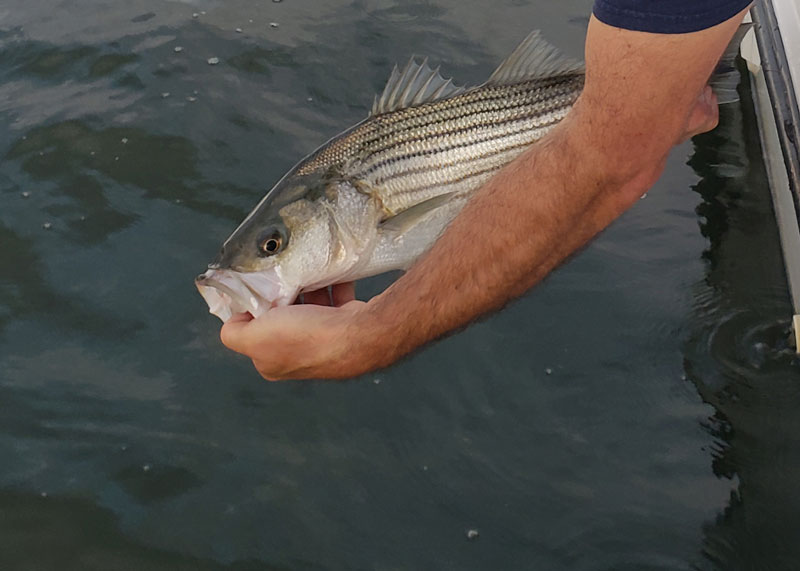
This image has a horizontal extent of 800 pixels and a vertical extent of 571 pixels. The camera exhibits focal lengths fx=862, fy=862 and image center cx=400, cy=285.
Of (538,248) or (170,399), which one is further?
(170,399)

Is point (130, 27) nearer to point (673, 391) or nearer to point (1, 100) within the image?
point (1, 100)

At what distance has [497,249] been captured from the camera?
2.24 meters

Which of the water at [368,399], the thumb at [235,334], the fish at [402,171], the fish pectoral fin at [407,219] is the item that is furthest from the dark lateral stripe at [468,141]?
the water at [368,399]

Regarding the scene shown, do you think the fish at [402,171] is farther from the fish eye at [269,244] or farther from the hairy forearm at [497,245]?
the hairy forearm at [497,245]

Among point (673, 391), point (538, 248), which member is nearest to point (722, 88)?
point (538, 248)

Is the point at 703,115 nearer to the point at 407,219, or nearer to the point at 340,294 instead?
the point at 407,219

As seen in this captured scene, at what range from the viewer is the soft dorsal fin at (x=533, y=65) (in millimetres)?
2969

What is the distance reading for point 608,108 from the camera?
1915 millimetres

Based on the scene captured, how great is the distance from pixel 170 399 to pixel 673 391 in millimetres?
2010

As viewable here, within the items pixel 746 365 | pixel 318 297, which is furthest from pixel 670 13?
pixel 746 365

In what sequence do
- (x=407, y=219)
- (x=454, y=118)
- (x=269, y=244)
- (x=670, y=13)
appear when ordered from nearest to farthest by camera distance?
(x=670, y=13)
(x=269, y=244)
(x=407, y=219)
(x=454, y=118)

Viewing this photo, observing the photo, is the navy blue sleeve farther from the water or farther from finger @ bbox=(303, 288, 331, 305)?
the water

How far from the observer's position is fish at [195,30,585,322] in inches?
109

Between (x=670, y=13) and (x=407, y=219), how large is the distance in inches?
51.8
